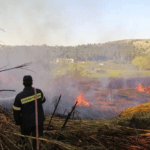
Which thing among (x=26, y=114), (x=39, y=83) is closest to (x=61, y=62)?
(x=39, y=83)

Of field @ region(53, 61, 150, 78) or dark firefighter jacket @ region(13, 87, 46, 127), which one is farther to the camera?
field @ region(53, 61, 150, 78)

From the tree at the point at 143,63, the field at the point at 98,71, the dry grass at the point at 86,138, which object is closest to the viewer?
the dry grass at the point at 86,138

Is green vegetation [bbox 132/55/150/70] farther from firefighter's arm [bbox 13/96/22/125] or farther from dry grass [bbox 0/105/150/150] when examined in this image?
firefighter's arm [bbox 13/96/22/125]

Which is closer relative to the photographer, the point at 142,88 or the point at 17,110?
the point at 17,110

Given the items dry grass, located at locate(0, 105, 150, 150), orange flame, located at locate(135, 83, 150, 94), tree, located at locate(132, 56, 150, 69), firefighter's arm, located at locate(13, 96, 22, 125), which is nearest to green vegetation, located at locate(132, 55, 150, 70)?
tree, located at locate(132, 56, 150, 69)

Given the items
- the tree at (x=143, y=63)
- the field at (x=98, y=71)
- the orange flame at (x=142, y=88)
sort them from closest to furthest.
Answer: the orange flame at (x=142, y=88)
the field at (x=98, y=71)
the tree at (x=143, y=63)

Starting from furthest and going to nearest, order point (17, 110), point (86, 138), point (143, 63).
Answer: point (143, 63) < point (17, 110) < point (86, 138)

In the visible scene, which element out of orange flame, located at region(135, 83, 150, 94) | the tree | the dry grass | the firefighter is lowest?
orange flame, located at region(135, 83, 150, 94)

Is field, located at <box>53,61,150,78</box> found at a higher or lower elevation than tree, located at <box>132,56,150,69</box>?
lower

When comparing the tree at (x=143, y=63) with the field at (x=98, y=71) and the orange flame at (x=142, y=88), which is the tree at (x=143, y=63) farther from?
the orange flame at (x=142, y=88)

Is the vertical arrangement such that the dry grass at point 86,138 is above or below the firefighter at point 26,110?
below

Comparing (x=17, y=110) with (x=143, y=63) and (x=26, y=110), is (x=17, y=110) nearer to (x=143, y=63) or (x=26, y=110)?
(x=26, y=110)

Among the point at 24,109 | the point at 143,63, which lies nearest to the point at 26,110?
the point at 24,109

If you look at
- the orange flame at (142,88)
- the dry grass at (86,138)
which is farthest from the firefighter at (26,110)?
the orange flame at (142,88)
